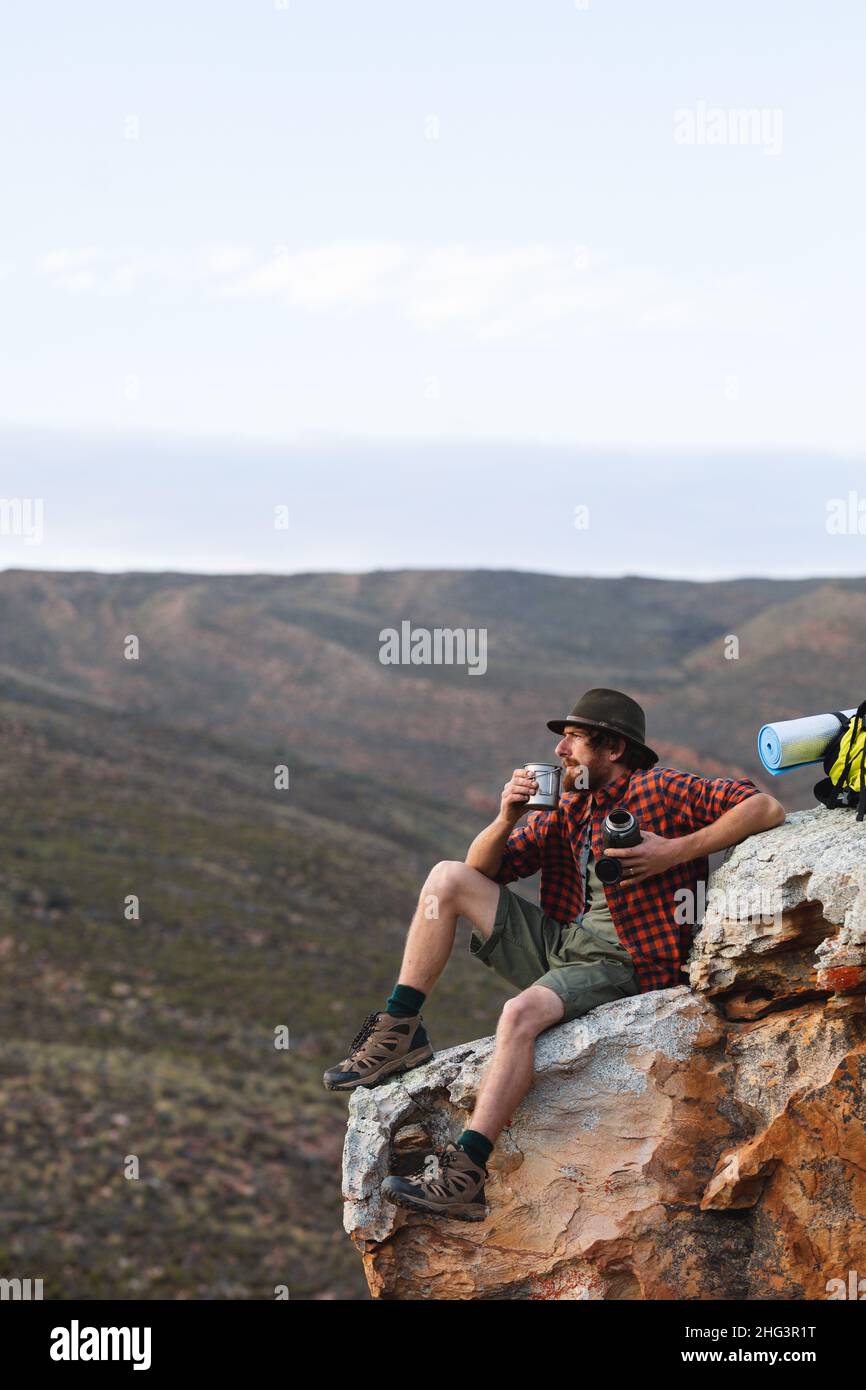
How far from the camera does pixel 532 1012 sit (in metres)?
7.46

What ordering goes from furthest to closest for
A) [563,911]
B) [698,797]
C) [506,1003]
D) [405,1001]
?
[563,911] < [405,1001] < [698,797] < [506,1003]

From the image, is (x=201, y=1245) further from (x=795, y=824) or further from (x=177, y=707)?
(x=177, y=707)

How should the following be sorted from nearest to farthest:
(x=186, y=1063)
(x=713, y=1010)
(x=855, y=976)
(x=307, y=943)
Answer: (x=855, y=976) < (x=713, y=1010) < (x=186, y=1063) < (x=307, y=943)

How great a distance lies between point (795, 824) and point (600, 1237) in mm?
2405

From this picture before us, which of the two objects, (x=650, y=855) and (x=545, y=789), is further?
(x=545, y=789)

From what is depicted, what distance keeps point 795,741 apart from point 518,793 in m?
1.47

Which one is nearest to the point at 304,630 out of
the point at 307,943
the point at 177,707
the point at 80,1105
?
the point at 177,707

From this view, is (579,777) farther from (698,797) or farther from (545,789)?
(698,797)

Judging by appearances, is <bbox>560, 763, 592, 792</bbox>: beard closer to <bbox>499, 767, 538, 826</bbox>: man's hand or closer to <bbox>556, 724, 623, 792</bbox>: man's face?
<bbox>556, 724, 623, 792</bbox>: man's face

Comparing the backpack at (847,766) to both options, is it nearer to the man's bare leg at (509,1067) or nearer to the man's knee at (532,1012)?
the man's knee at (532,1012)

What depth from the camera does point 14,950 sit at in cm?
3638

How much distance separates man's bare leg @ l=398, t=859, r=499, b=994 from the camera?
770cm

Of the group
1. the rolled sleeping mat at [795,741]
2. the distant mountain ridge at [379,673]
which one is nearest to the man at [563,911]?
the rolled sleeping mat at [795,741]

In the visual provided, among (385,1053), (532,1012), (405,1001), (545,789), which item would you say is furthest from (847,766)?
(385,1053)
